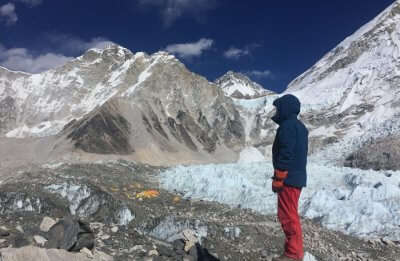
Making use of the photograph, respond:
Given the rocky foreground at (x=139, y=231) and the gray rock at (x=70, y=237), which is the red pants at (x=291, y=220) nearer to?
the rocky foreground at (x=139, y=231)

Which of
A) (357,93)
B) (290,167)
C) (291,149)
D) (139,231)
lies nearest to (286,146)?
(291,149)

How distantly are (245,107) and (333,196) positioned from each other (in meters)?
96.5

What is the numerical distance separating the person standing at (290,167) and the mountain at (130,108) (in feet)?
161

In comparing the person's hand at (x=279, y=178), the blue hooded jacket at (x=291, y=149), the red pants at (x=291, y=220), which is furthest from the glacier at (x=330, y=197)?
the person's hand at (x=279, y=178)

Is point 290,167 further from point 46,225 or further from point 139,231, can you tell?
point 139,231

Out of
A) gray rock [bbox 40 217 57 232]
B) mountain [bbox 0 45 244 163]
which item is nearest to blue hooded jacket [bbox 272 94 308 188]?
gray rock [bbox 40 217 57 232]

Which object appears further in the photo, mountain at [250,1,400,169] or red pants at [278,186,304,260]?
mountain at [250,1,400,169]

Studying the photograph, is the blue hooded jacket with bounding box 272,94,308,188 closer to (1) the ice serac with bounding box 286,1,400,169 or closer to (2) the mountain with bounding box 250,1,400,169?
(2) the mountain with bounding box 250,1,400,169

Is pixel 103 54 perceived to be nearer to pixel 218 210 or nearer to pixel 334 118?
pixel 334 118

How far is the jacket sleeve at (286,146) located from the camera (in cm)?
556

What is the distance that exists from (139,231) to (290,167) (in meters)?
7.83

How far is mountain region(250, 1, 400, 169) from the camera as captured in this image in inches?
2247

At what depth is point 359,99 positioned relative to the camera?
90.6m

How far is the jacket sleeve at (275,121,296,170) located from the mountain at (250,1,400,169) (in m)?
45.3
